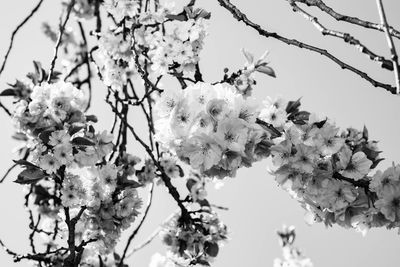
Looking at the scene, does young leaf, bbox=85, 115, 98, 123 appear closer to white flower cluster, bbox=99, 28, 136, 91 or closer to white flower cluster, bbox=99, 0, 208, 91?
white flower cluster, bbox=99, 0, 208, 91

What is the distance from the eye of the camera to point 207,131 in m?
1.45

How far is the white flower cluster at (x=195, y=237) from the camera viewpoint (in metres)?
3.25

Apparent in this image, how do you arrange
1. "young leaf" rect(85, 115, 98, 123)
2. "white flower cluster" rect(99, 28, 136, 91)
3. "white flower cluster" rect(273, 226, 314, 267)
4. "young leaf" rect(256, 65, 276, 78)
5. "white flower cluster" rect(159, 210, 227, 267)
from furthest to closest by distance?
"white flower cluster" rect(273, 226, 314, 267) < "white flower cluster" rect(99, 28, 136, 91) < "white flower cluster" rect(159, 210, 227, 267) < "young leaf" rect(256, 65, 276, 78) < "young leaf" rect(85, 115, 98, 123)

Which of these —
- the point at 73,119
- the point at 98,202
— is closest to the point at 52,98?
the point at 73,119

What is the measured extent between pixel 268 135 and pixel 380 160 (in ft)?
1.72

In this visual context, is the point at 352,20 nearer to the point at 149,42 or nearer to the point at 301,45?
the point at 301,45

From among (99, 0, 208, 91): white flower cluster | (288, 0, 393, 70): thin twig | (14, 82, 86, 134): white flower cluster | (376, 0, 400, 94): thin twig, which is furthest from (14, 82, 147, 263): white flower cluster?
(376, 0, 400, 94): thin twig

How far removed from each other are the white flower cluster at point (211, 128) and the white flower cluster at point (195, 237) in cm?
167

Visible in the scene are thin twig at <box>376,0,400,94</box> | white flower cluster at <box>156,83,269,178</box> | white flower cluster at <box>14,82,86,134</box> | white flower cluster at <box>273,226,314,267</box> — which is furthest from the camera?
white flower cluster at <box>273,226,314,267</box>

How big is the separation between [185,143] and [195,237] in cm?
192

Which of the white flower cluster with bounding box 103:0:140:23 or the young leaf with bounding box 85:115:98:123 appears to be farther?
the white flower cluster with bounding box 103:0:140:23

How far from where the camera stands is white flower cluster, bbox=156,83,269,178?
4.74ft

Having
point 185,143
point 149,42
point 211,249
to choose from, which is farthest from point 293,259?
point 185,143

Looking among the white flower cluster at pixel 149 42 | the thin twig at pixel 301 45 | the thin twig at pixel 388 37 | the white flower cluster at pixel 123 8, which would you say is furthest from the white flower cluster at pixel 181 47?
the thin twig at pixel 388 37
